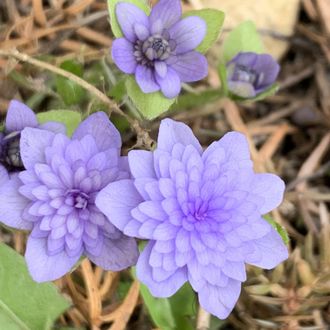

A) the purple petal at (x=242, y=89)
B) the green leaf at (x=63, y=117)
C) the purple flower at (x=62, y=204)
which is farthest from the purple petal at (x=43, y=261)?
the purple petal at (x=242, y=89)

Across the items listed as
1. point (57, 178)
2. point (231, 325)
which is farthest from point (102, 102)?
point (231, 325)

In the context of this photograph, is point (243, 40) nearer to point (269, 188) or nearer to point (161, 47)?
point (161, 47)

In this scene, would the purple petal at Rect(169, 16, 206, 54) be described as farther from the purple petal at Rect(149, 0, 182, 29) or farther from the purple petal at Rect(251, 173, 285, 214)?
the purple petal at Rect(251, 173, 285, 214)

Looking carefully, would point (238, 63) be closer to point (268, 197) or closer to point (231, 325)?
point (268, 197)

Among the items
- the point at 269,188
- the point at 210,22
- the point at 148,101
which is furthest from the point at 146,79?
the point at 269,188

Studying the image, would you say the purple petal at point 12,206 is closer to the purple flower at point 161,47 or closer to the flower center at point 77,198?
the flower center at point 77,198

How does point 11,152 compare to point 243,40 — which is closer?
point 11,152

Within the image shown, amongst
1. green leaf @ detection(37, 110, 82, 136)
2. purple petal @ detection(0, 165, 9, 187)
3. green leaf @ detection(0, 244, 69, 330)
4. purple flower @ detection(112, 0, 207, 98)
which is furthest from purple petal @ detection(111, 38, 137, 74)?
green leaf @ detection(0, 244, 69, 330)
